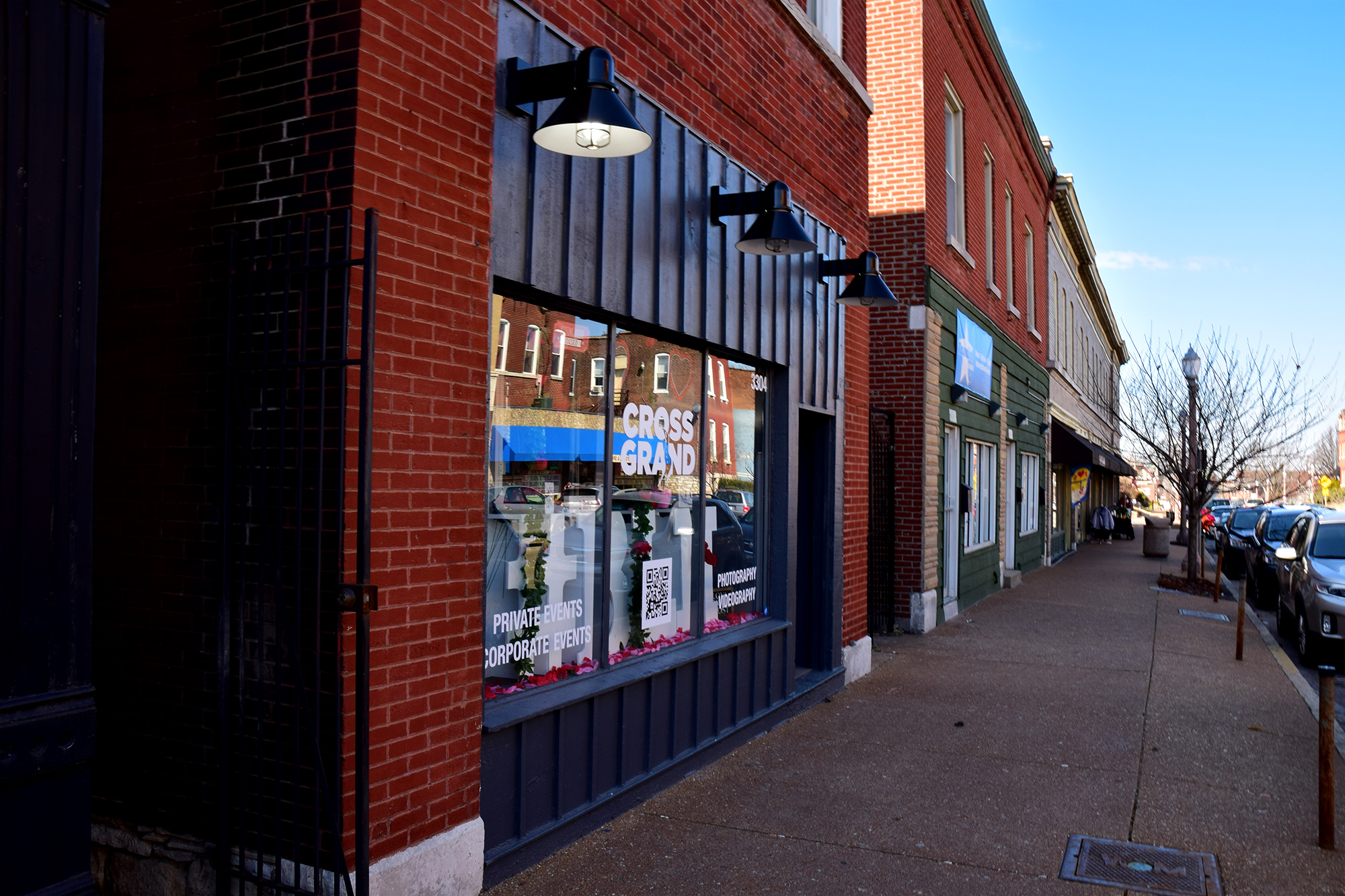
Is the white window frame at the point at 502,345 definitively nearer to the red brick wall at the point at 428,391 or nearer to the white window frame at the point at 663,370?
the red brick wall at the point at 428,391

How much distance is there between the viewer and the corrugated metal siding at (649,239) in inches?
185

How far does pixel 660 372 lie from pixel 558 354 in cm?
117

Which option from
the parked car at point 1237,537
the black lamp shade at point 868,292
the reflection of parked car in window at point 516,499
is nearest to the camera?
the reflection of parked car in window at point 516,499

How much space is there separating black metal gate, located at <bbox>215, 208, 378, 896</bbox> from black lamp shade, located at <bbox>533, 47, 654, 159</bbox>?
105 cm

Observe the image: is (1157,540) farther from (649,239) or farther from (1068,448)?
(649,239)

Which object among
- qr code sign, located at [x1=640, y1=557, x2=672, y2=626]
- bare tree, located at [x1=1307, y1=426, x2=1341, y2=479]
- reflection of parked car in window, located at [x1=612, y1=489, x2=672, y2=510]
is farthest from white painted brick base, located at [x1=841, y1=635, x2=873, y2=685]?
bare tree, located at [x1=1307, y1=426, x2=1341, y2=479]

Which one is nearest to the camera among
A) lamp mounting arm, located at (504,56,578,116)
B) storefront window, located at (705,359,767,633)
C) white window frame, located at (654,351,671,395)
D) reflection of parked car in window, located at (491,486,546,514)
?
lamp mounting arm, located at (504,56,578,116)

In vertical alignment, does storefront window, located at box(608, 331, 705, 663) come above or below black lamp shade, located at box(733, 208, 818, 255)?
below

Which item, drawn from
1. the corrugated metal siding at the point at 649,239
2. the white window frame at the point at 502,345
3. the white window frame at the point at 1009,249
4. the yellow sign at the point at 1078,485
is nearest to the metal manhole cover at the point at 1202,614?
the white window frame at the point at 1009,249

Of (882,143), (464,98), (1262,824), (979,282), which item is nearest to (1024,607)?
(979,282)

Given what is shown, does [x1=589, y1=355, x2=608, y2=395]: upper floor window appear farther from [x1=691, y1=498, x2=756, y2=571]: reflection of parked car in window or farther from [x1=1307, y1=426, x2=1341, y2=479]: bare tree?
[x1=1307, y1=426, x2=1341, y2=479]: bare tree

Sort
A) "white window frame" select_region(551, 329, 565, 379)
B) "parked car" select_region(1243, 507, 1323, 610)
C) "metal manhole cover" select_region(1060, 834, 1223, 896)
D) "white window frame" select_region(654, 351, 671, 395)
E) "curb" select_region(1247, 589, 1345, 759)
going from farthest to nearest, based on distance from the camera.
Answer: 1. "parked car" select_region(1243, 507, 1323, 610)
2. "curb" select_region(1247, 589, 1345, 759)
3. "white window frame" select_region(654, 351, 671, 395)
4. "white window frame" select_region(551, 329, 565, 379)
5. "metal manhole cover" select_region(1060, 834, 1223, 896)

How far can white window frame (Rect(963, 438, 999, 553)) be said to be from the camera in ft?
49.0

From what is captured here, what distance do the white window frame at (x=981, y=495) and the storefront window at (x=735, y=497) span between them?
24.8ft
